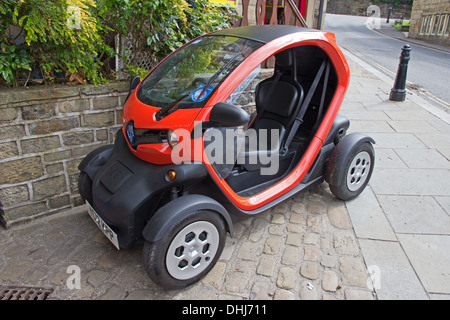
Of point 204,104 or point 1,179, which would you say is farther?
point 1,179

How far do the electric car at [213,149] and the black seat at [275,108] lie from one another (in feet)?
0.04

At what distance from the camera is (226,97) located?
2.37m

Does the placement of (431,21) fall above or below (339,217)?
above

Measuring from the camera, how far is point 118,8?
3273 mm

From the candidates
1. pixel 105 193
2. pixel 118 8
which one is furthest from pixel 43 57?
pixel 105 193

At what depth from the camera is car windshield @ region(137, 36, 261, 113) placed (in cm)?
243

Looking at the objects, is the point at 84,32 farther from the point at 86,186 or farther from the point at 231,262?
the point at 231,262

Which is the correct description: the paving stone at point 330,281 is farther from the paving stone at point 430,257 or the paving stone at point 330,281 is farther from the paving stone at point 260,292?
the paving stone at point 430,257

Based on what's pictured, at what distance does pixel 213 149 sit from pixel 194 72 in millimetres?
680

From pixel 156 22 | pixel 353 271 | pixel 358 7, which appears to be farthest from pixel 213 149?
pixel 358 7

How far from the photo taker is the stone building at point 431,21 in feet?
71.3

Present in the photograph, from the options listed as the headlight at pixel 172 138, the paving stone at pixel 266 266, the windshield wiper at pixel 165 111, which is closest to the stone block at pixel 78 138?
the windshield wiper at pixel 165 111

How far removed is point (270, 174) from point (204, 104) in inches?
43.8

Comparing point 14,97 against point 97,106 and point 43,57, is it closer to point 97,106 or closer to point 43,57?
point 43,57
